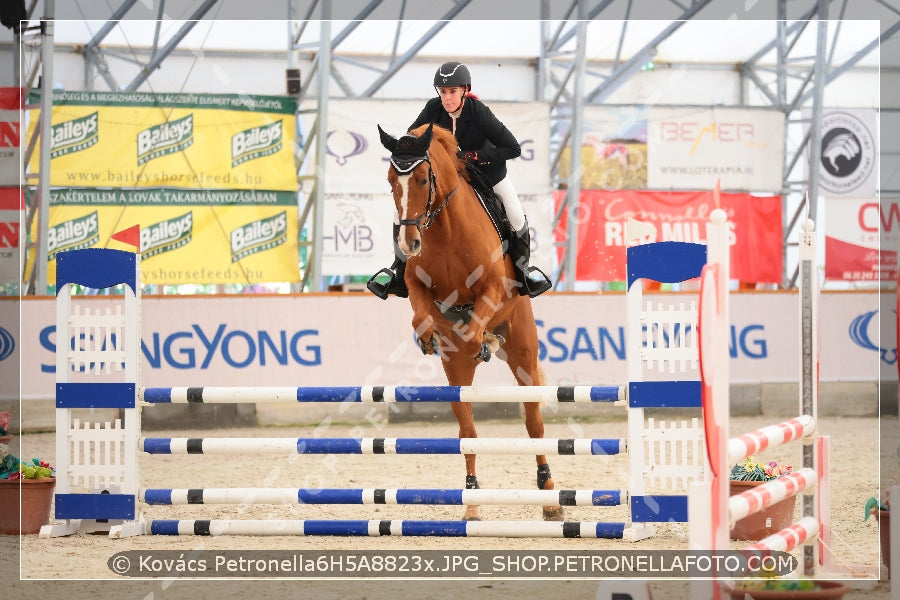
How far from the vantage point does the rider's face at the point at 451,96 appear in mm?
4480

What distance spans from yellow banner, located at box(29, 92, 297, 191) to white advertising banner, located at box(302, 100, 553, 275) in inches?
22.1

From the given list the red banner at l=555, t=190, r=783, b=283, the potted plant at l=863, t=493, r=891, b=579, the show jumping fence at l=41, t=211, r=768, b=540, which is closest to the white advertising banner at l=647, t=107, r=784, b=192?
the red banner at l=555, t=190, r=783, b=283

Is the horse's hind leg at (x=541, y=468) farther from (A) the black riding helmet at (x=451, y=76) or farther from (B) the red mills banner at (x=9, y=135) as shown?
(B) the red mills banner at (x=9, y=135)

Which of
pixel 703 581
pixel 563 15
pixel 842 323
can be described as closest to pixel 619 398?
pixel 703 581

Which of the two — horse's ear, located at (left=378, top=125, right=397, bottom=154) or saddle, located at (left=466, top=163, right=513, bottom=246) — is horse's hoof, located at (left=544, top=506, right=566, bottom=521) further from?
horse's ear, located at (left=378, top=125, right=397, bottom=154)

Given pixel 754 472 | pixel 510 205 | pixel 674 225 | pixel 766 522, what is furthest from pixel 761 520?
pixel 674 225

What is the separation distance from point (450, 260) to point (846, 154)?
10490mm

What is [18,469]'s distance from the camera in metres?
4.84

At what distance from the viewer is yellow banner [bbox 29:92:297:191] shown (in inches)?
416

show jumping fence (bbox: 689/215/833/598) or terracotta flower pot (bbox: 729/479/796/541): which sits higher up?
show jumping fence (bbox: 689/215/833/598)

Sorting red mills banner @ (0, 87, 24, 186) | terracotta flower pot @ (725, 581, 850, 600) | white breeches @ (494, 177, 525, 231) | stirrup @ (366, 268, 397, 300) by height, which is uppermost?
red mills banner @ (0, 87, 24, 186)

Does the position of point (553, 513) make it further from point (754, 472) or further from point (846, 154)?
point (846, 154)

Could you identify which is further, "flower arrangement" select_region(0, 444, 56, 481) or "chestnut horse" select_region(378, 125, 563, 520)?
"flower arrangement" select_region(0, 444, 56, 481)

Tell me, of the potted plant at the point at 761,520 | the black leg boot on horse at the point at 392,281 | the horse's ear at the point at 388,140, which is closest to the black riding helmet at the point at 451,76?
the horse's ear at the point at 388,140
